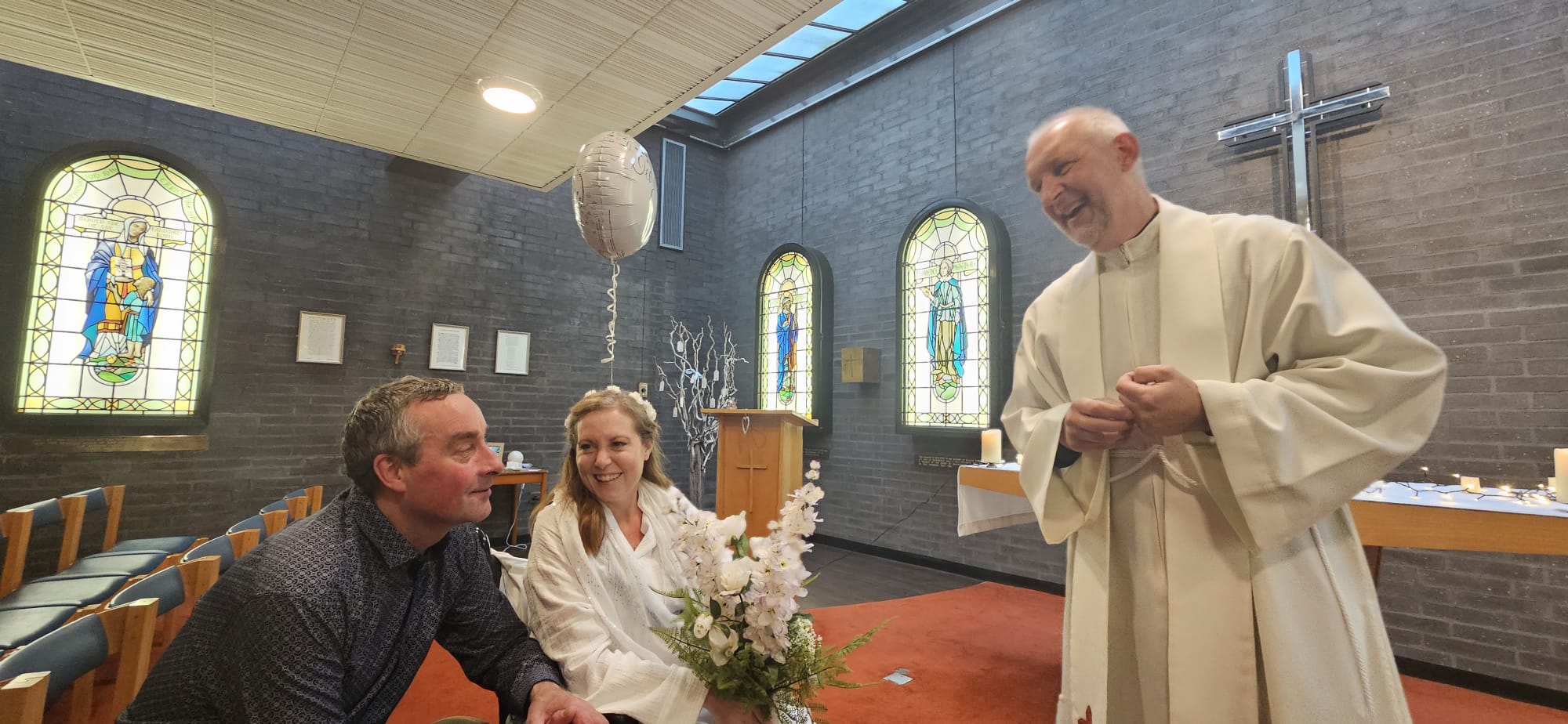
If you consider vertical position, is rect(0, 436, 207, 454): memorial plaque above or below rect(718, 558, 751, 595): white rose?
below

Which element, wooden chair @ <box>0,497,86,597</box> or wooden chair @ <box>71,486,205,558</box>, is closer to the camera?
wooden chair @ <box>0,497,86,597</box>

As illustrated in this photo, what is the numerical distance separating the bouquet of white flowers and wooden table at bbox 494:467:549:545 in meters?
4.60

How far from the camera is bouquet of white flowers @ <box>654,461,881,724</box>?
105 cm

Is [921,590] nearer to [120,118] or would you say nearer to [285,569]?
[285,569]

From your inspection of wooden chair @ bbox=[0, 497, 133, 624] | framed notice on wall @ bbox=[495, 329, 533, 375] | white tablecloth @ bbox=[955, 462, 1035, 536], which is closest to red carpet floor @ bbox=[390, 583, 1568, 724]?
white tablecloth @ bbox=[955, 462, 1035, 536]

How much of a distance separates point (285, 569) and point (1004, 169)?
4923 mm

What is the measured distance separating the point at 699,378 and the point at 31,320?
485 cm

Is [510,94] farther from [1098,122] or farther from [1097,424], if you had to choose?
[1097,424]

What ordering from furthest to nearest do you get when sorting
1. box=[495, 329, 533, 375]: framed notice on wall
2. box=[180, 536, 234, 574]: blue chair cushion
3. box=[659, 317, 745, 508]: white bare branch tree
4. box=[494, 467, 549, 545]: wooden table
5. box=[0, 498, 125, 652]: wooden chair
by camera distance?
1. box=[659, 317, 745, 508]: white bare branch tree
2. box=[495, 329, 533, 375]: framed notice on wall
3. box=[494, 467, 549, 545]: wooden table
4. box=[180, 536, 234, 574]: blue chair cushion
5. box=[0, 498, 125, 652]: wooden chair

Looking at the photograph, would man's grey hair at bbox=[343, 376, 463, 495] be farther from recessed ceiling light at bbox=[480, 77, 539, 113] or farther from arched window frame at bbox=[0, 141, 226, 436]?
arched window frame at bbox=[0, 141, 226, 436]

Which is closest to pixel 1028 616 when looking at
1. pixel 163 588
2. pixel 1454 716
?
pixel 1454 716

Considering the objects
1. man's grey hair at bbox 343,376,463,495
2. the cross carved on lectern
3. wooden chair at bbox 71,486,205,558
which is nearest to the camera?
man's grey hair at bbox 343,376,463,495

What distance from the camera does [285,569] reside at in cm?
108

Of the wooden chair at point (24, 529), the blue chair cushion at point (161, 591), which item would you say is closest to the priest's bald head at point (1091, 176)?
the blue chair cushion at point (161, 591)
